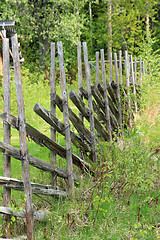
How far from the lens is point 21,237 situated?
2.74 meters

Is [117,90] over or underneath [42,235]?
over

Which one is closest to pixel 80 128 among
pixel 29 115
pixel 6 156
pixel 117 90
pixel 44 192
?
pixel 44 192

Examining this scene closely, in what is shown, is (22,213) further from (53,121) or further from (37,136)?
(53,121)

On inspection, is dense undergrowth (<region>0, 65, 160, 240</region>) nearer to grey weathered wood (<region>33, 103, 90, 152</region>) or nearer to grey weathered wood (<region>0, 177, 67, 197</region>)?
grey weathered wood (<region>0, 177, 67, 197</region>)

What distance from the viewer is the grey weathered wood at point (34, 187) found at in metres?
2.55

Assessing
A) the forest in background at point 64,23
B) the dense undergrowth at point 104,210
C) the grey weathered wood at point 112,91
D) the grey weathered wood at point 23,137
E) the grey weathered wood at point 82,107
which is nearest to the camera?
the grey weathered wood at point 23,137

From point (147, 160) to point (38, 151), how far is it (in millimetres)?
2134

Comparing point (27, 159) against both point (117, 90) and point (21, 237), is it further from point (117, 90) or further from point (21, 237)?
point (117, 90)

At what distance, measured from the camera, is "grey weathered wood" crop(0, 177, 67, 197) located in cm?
255

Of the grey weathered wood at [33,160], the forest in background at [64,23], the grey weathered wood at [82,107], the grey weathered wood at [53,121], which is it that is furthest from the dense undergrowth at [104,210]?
the forest in background at [64,23]

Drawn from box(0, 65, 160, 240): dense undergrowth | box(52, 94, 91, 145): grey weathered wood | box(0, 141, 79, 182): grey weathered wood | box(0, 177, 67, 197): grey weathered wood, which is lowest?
box(0, 65, 160, 240): dense undergrowth

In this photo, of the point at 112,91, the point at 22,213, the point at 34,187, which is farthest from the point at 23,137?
the point at 112,91

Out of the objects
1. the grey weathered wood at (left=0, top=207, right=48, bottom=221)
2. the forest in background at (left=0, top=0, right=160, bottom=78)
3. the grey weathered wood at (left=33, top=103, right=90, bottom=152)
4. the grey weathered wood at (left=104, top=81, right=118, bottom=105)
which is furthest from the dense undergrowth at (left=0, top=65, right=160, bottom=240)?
the forest in background at (left=0, top=0, right=160, bottom=78)

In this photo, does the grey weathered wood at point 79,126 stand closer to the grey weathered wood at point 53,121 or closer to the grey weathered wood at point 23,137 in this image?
the grey weathered wood at point 53,121
